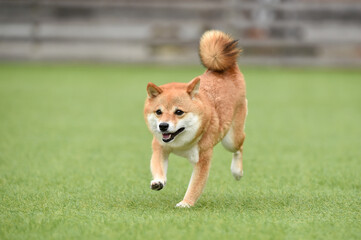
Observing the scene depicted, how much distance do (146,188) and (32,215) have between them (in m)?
1.11

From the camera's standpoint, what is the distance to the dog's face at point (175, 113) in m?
3.97

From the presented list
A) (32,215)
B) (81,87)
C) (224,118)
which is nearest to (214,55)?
(224,118)

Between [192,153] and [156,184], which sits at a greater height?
[192,153]

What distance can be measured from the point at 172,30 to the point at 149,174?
11969 mm

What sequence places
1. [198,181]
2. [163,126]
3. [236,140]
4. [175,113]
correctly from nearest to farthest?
[163,126] < [175,113] < [198,181] < [236,140]

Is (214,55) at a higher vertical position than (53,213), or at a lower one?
higher

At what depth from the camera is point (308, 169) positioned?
5.41m

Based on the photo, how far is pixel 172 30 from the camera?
16.9 metres

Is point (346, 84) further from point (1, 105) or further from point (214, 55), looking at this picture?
point (214, 55)

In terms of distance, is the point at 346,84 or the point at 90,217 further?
the point at 346,84

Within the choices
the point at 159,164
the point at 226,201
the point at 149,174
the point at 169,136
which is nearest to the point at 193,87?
the point at 169,136

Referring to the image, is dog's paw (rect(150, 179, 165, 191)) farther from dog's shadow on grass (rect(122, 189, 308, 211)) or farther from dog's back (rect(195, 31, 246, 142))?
dog's back (rect(195, 31, 246, 142))

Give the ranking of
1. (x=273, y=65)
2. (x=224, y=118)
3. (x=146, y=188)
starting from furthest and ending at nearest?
(x=273, y=65) → (x=146, y=188) → (x=224, y=118)

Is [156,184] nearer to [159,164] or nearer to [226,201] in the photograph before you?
[159,164]
